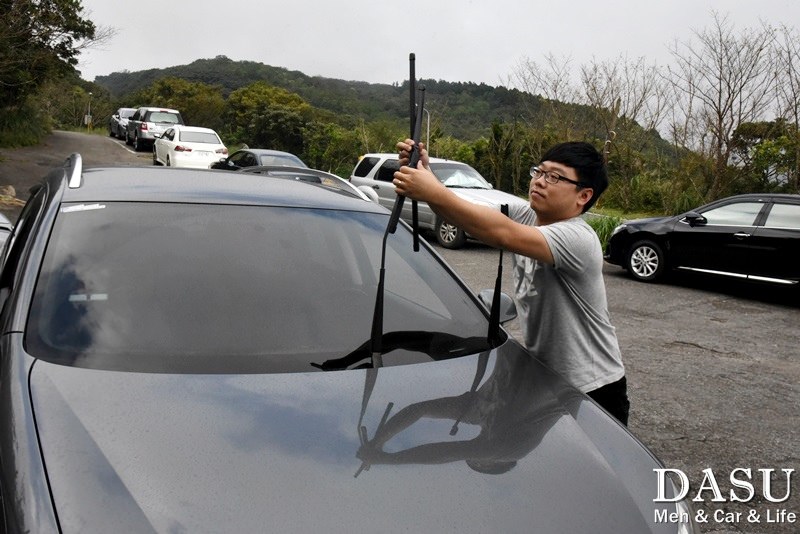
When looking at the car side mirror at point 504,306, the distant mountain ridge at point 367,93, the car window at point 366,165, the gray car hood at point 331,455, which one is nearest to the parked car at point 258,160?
the car window at point 366,165

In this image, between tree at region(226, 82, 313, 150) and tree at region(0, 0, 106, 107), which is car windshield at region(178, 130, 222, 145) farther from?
tree at region(226, 82, 313, 150)

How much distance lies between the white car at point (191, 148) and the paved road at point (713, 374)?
1162 centimetres

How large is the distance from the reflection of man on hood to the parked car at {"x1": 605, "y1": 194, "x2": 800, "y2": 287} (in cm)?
854

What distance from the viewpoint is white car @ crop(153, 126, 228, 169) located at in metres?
21.5

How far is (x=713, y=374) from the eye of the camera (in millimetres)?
6594

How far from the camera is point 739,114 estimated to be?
1703 centimetres

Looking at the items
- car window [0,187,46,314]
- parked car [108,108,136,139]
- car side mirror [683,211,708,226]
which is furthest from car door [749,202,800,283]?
parked car [108,108,136,139]

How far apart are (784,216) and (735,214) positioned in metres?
0.69

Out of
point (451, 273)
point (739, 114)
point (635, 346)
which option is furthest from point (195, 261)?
point (739, 114)

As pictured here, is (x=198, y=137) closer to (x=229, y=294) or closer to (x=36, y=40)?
(x=36, y=40)

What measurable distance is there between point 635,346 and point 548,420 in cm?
550

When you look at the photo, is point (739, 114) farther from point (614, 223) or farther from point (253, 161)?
point (253, 161)

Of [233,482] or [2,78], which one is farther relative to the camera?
[2,78]

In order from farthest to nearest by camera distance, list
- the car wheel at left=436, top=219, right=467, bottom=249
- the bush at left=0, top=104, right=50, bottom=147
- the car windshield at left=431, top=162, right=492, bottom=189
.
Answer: the bush at left=0, top=104, right=50, bottom=147 → the car windshield at left=431, top=162, right=492, bottom=189 → the car wheel at left=436, top=219, right=467, bottom=249
